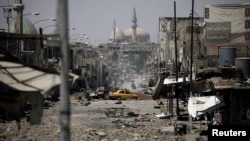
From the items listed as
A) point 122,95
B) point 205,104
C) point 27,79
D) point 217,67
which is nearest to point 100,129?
point 205,104

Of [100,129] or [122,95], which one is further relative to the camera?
[122,95]

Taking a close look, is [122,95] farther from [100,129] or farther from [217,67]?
[100,129]

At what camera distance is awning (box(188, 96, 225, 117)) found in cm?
2040

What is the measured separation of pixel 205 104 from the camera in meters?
20.7

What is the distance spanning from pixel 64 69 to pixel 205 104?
1650 centimetres

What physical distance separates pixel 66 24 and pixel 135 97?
1714 inches

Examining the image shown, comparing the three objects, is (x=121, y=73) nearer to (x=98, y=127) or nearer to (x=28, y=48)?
(x=28, y=48)

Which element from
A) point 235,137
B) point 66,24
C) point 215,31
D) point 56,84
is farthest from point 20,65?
point 215,31

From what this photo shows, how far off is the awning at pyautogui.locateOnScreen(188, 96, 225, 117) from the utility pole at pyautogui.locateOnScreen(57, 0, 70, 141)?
52.8 ft

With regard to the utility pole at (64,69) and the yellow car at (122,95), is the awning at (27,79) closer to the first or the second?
the utility pole at (64,69)

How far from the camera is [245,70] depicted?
1078 inches

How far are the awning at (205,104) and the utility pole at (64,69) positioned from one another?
52.8 ft

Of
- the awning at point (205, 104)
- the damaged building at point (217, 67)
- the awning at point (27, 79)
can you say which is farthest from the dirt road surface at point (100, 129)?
the awning at point (27, 79)

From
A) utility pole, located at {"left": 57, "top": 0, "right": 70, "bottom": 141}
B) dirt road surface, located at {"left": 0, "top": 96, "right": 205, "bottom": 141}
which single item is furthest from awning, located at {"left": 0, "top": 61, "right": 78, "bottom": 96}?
dirt road surface, located at {"left": 0, "top": 96, "right": 205, "bottom": 141}
